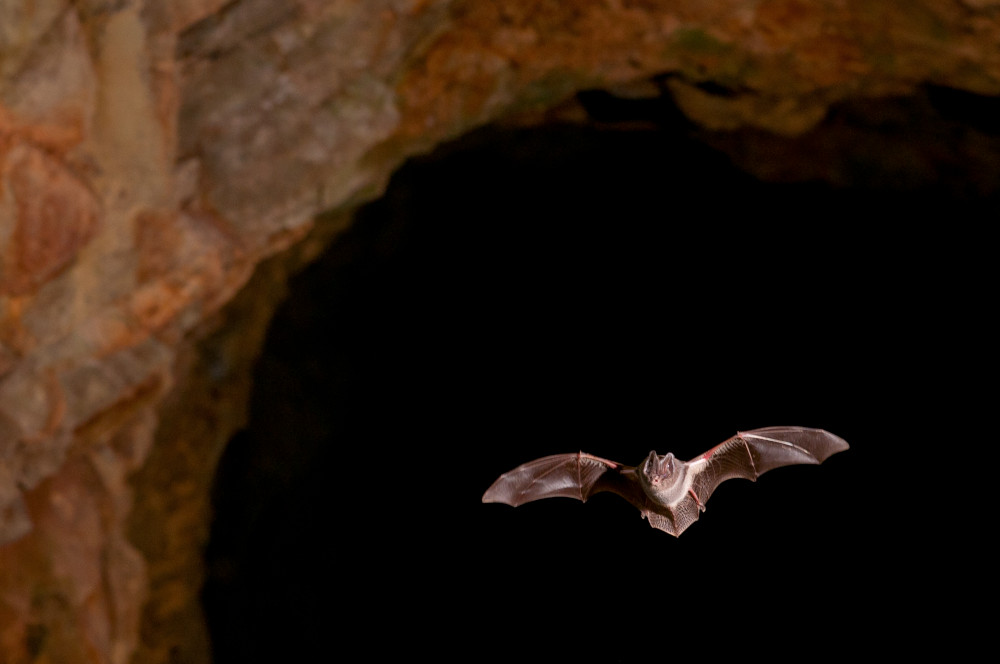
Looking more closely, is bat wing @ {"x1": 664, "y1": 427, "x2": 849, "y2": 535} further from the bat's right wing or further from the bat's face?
the bat's face

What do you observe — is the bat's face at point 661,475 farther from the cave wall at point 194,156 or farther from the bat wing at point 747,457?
the cave wall at point 194,156

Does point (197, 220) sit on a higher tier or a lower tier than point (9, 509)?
higher

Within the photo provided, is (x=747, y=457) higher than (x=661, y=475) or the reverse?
the reverse

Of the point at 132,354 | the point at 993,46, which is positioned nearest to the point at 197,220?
the point at 132,354

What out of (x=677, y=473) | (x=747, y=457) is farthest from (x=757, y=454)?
(x=677, y=473)

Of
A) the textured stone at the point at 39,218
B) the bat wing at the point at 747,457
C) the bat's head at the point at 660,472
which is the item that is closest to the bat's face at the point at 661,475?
the bat's head at the point at 660,472

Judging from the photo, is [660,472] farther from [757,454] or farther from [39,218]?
[39,218]

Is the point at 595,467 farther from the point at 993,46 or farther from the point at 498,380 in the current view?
the point at 993,46
